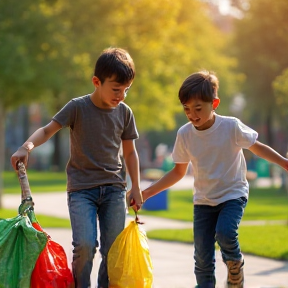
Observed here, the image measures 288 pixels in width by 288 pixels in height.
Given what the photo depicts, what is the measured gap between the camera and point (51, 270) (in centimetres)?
506

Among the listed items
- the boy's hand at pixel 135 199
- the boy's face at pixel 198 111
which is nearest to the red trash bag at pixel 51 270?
the boy's hand at pixel 135 199

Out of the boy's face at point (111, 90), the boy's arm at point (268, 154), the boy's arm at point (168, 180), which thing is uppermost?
the boy's face at point (111, 90)

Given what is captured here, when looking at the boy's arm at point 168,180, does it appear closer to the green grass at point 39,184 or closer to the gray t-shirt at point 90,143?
the gray t-shirt at point 90,143

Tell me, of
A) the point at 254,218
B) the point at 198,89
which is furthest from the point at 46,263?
the point at 254,218

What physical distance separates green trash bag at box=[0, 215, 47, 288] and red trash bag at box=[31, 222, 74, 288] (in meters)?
0.05

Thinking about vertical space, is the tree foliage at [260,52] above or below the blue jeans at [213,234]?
above

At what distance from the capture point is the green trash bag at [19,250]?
498cm

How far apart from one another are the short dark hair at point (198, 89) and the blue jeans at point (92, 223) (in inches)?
29.8

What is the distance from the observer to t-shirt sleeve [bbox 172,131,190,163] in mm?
5699

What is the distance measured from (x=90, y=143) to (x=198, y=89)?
31.1 inches

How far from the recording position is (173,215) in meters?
17.1

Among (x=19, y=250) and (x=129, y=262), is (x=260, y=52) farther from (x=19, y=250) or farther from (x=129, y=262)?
(x=19, y=250)

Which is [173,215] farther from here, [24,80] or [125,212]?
[125,212]

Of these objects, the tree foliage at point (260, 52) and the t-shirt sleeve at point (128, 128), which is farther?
the tree foliage at point (260, 52)
